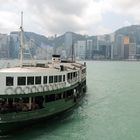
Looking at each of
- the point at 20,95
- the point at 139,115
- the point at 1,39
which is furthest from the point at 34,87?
the point at 1,39

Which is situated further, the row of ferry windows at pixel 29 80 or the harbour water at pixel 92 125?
the harbour water at pixel 92 125

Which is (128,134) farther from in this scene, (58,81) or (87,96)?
(87,96)

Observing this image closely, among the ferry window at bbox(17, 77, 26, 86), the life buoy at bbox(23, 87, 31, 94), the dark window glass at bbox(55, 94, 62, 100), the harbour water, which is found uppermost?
the ferry window at bbox(17, 77, 26, 86)

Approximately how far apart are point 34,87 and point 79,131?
5549 mm

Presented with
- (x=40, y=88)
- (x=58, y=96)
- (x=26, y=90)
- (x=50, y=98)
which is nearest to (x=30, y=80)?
(x=26, y=90)

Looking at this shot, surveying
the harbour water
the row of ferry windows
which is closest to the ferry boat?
the row of ferry windows

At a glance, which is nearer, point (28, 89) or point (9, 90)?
point (9, 90)

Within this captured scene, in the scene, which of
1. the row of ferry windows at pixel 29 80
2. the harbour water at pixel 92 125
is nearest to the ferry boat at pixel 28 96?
the row of ferry windows at pixel 29 80

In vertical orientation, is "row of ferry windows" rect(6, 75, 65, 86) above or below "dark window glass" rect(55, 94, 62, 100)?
above

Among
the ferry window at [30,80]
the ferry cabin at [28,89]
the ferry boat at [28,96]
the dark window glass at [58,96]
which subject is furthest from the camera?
the dark window glass at [58,96]

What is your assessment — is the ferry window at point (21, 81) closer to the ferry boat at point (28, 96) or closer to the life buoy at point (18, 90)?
the ferry boat at point (28, 96)

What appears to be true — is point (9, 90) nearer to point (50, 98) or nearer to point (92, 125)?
point (50, 98)

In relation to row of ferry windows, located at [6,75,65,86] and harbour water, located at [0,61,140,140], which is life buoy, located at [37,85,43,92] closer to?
row of ferry windows, located at [6,75,65,86]

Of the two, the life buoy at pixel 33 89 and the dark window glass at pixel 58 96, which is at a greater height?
the life buoy at pixel 33 89
